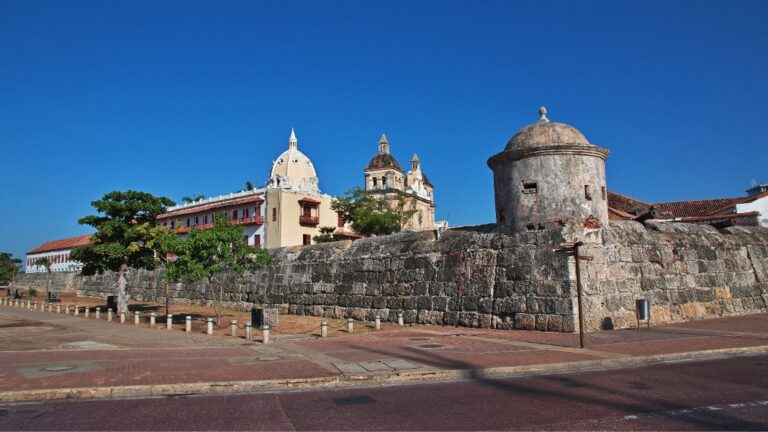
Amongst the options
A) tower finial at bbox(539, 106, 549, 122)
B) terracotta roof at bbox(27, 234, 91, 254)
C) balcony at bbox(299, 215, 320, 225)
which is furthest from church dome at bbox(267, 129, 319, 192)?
tower finial at bbox(539, 106, 549, 122)

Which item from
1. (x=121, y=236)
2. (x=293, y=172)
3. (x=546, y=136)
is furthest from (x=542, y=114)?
(x=293, y=172)

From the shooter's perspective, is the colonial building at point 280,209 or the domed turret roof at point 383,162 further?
the domed turret roof at point 383,162

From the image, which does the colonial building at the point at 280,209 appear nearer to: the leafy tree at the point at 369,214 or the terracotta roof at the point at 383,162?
the leafy tree at the point at 369,214

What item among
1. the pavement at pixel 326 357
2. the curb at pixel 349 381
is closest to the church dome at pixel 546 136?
the pavement at pixel 326 357

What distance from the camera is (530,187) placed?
1511 cm

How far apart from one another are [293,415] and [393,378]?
2.55 m

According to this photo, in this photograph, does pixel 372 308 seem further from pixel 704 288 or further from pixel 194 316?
pixel 704 288

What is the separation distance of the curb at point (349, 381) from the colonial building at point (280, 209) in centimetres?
4125

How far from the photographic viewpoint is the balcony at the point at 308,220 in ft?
185

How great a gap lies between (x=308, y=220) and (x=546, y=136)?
4378 cm

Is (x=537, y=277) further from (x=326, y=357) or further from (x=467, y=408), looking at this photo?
(x=467, y=408)

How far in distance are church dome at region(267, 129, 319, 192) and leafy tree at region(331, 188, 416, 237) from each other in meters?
5.31

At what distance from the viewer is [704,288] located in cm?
1627

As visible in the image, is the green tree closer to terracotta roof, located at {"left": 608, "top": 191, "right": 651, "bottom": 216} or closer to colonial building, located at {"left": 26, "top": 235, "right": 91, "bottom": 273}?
terracotta roof, located at {"left": 608, "top": 191, "right": 651, "bottom": 216}
